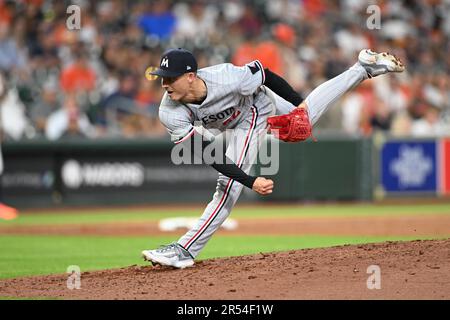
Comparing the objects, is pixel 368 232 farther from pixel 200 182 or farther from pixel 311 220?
pixel 200 182

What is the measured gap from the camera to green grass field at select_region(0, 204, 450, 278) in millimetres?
9016

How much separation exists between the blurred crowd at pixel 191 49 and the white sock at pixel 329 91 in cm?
829

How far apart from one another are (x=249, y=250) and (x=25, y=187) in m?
6.76

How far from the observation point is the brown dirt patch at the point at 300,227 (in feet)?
38.8

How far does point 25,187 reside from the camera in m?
15.3

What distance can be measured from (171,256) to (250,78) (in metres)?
1.66

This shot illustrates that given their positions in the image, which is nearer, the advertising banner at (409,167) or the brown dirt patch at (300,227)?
the brown dirt patch at (300,227)

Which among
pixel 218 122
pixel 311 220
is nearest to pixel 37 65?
pixel 311 220

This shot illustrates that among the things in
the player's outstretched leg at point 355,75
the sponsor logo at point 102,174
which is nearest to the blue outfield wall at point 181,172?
the sponsor logo at point 102,174

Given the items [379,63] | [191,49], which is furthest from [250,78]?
[191,49]

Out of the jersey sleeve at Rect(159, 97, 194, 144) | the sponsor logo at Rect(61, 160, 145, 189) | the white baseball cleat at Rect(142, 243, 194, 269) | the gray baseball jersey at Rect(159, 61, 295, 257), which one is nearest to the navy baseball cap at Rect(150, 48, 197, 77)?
the gray baseball jersey at Rect(159, 61, 295, 257)

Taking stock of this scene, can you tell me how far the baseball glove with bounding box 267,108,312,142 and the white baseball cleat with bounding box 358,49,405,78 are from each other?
917mm

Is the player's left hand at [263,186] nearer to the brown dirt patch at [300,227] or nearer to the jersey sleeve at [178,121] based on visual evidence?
the jersey sleeve at [178,121]
